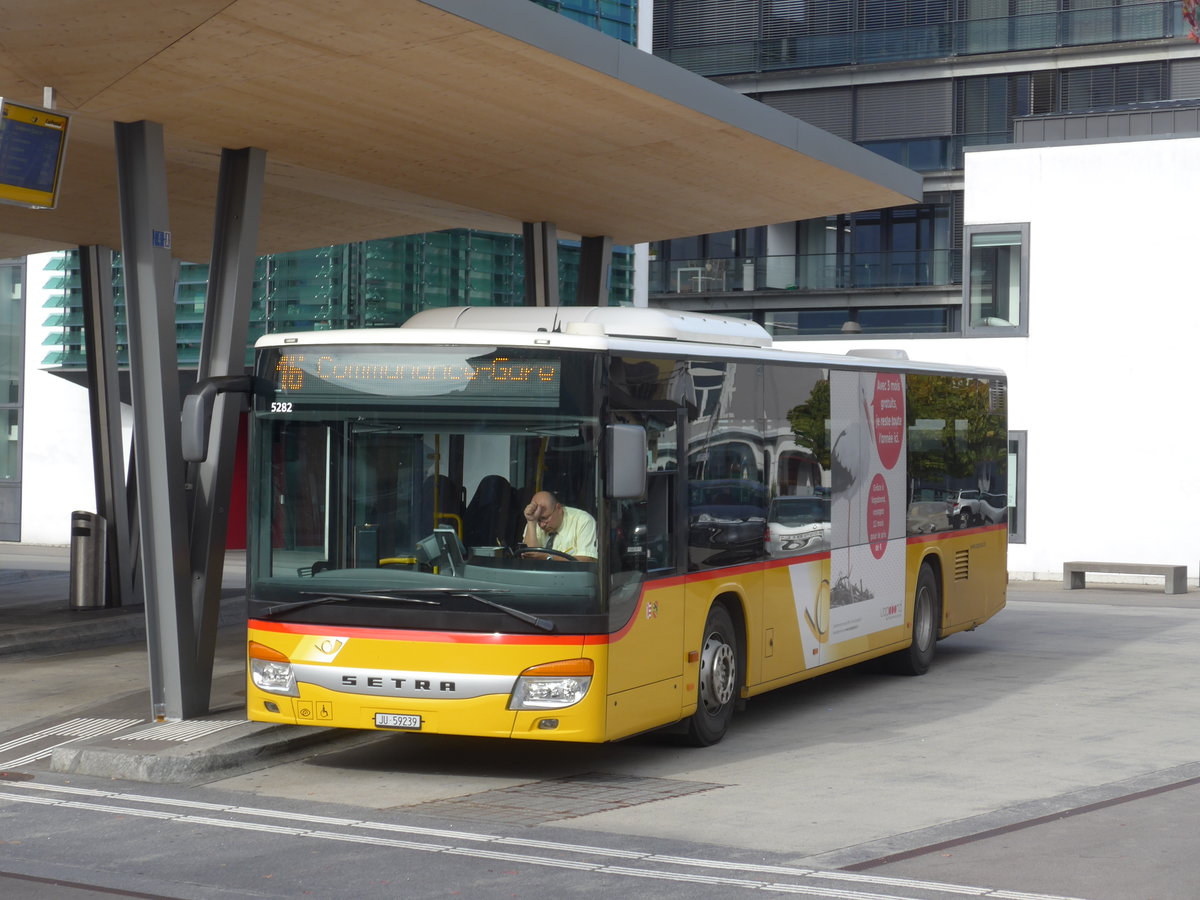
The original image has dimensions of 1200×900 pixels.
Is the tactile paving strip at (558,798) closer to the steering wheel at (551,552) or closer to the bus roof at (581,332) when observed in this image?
the steering wheel at (551,552)

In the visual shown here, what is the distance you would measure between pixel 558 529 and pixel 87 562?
10.5 meters

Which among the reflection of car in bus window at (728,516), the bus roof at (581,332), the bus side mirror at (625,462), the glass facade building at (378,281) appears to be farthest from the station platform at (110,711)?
the glass facade building at (378,281)

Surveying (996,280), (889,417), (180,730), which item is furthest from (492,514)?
(996,280)

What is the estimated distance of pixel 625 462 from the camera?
32.4ft

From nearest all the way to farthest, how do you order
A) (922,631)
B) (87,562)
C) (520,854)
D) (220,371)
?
1. (520,854)
2. (220,371)
3. (922,631)
4. (87,562)

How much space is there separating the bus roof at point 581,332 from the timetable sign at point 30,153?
1.83 metres

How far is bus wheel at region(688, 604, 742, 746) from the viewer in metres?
11.2

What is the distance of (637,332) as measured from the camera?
10930mm

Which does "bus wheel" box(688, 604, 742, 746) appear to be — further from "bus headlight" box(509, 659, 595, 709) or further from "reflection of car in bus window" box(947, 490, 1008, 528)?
"reflection of car in bus window" box(947, 490, 1008, 528)

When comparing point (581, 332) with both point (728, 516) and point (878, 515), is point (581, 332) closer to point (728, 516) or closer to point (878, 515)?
point (728, 516)

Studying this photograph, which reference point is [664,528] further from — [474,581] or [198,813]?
[198,813]

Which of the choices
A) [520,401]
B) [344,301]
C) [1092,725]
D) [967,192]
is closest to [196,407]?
[520,401]

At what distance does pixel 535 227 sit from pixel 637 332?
617cm

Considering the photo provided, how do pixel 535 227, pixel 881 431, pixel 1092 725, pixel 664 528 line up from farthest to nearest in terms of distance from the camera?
pixel 535 227 → pixel 881 431 → pixel 1092 725 → pixel 664 528
